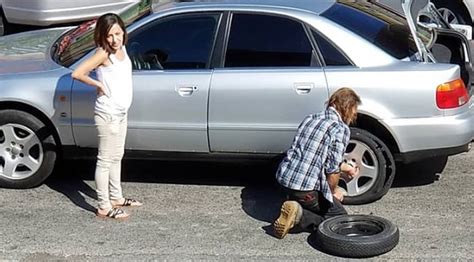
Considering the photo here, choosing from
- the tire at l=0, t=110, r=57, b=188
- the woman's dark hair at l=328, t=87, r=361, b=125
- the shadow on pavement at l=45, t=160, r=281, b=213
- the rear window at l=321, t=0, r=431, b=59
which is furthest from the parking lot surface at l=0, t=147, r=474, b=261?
the rear window at l=321, t=0, r=431, b=59

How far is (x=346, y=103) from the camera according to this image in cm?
611

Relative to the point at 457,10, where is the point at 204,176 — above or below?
below

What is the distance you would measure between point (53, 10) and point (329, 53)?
561 centimetres

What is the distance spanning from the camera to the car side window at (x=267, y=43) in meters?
6.75

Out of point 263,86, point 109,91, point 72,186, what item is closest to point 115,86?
point 109,91

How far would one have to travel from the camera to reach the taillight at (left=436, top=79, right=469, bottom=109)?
21.5 feet

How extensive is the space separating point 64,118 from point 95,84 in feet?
2.47

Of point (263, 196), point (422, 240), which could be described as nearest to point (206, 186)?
point (263, 196)

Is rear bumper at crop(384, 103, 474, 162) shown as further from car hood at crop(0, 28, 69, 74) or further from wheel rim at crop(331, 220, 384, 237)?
car hood at crop(0, 28, 69, 74)

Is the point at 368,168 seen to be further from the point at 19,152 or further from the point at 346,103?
the point at 19,152

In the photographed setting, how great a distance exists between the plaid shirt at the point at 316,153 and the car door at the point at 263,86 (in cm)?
41

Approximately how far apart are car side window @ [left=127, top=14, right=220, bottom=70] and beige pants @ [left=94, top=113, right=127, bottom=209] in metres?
0.67

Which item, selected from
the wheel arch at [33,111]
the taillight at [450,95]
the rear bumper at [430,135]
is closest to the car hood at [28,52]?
the wheel arch at [33,111]

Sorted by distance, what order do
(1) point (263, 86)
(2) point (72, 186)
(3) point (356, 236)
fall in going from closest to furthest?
(3) point (356, 236) < (1) point (263, 86) < (2) point (72, 186)
